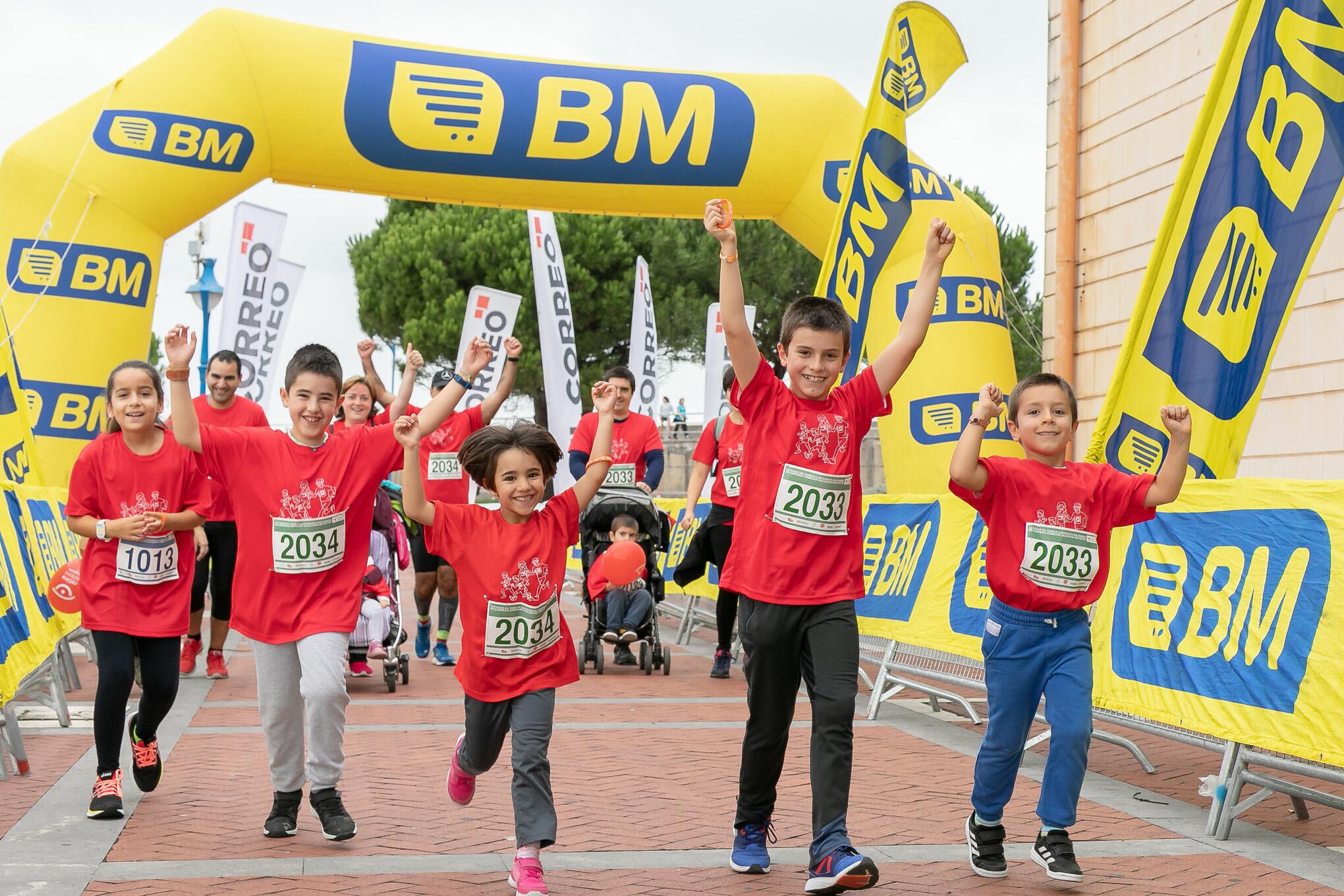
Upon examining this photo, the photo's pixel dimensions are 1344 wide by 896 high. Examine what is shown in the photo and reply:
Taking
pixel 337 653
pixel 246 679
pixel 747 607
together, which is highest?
pixel 747 607

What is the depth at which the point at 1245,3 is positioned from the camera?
6266 mm

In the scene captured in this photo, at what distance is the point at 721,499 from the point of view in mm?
9766

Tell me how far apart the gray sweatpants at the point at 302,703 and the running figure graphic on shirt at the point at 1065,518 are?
2481 millimetres

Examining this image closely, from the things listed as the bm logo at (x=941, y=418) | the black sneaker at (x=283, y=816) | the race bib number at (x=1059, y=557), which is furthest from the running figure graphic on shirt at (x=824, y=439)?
the bm logo at (x=941, y=418)

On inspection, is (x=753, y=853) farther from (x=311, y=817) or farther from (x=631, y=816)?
(x=311, y=817)

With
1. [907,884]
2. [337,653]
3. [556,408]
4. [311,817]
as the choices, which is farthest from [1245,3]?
[556,408]

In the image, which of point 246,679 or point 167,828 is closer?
point 167,828

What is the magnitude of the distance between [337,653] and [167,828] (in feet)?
3.25

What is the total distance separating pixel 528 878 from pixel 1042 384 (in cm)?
234

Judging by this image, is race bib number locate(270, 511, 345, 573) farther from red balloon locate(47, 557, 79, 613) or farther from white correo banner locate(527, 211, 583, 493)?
white correo banner locate(527, 211, 583, 493)

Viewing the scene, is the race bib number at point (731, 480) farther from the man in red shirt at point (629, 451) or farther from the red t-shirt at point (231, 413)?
the red t-shirt at point (231, 413)

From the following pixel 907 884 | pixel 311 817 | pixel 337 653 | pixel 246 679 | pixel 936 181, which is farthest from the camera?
pixel 936 181

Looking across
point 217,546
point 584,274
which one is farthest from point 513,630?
point 584,274

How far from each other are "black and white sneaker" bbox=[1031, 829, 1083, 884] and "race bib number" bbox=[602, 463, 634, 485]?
6.24 m
